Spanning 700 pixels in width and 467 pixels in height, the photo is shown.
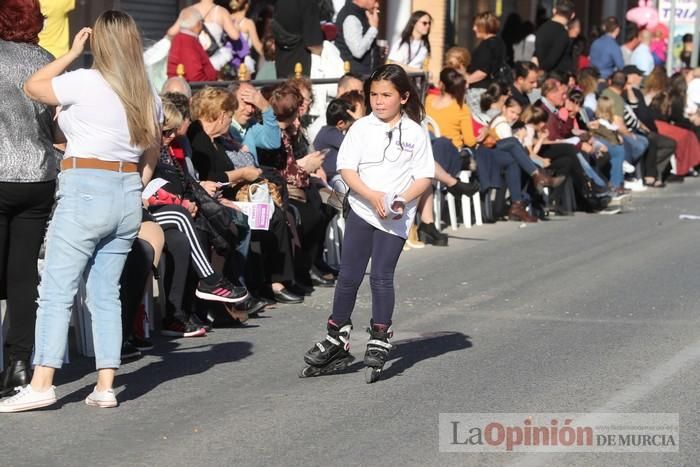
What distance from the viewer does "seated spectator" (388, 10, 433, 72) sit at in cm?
1773

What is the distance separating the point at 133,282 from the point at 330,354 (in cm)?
127

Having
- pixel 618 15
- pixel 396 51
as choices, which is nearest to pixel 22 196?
pixel 396 51

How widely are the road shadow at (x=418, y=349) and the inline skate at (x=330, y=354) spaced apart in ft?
0.38

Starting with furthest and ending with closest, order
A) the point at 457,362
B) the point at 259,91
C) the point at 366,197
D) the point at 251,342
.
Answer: the point at 259,91 < the point at 251,342 < the point at 457,362 < the point at 366,197

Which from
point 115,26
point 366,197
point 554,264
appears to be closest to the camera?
point 115,26

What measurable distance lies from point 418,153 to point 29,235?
222cm

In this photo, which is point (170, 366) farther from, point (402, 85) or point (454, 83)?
point (454, 83)

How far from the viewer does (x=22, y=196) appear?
746 centimetres

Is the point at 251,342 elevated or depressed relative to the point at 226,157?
depressed

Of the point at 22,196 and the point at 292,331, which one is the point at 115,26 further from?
the point at 292,331

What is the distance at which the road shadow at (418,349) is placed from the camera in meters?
8.65

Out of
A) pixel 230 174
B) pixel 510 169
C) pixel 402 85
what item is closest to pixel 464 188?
pixel 510 169

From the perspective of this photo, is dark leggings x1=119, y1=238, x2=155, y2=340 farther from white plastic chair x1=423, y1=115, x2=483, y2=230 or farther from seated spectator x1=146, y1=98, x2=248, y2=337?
white plastic chair x1=423, y1=115, x2=483, y2=230

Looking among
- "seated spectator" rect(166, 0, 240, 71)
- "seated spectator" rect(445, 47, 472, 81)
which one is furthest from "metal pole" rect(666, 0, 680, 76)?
"seated spectator" rect(166, 0, 240, 71)
